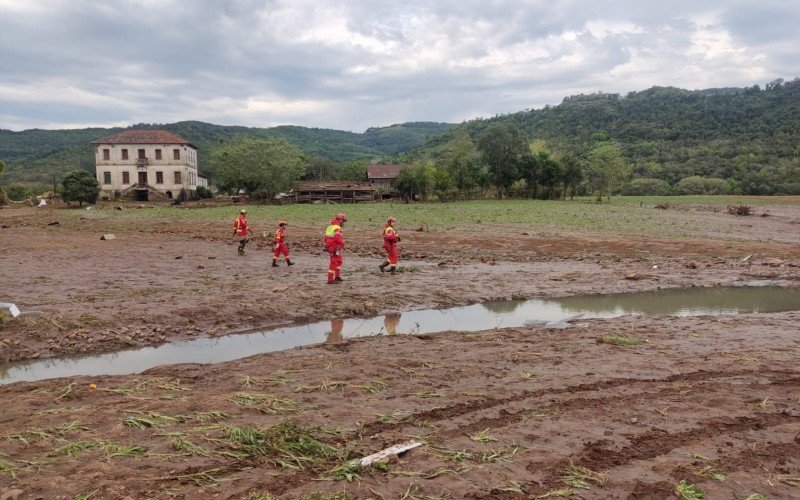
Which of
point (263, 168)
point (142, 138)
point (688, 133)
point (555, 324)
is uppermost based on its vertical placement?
point (688, 133)

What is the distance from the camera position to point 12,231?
2530cm

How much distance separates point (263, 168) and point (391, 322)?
47.9 metres

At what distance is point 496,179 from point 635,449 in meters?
58.2

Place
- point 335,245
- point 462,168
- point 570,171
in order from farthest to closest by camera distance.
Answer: point 462,168 → point 570,171 → point 335,245

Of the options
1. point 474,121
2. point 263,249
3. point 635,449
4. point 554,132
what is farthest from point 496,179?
point 474,121

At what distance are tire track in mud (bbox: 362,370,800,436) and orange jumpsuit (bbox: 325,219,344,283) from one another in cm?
756

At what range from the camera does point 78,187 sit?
4806cm

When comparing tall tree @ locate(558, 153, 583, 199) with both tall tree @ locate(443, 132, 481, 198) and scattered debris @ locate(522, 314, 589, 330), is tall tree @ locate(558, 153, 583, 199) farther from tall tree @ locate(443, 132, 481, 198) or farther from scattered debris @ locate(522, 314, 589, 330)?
scattered debris @ locate(522, 314, 589, 330)

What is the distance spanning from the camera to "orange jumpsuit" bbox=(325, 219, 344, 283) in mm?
12930

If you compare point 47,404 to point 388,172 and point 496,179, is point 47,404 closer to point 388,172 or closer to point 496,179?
point 496,179

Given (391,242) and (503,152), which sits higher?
(503,152)

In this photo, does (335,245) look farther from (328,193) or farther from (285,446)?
(328,193)

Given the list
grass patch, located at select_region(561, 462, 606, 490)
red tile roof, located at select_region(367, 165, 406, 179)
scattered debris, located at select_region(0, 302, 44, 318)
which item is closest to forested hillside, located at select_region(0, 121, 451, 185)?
red tile roof, located at select_region(367, 165, 406, 179)

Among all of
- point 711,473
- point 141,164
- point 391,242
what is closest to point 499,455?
point 711,473
